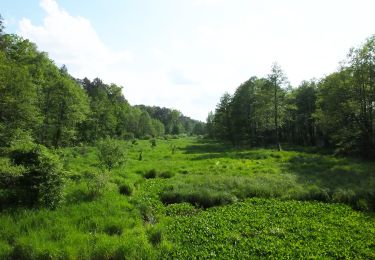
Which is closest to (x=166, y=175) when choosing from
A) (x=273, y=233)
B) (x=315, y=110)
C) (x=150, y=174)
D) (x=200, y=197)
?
(x=150, y=174)

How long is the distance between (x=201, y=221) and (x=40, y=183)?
787 centimetres

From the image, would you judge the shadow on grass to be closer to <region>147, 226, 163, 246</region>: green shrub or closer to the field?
the field

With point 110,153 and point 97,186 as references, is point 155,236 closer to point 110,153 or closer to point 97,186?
point 97,186

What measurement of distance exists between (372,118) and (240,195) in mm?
28482

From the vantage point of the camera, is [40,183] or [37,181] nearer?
[40,183]

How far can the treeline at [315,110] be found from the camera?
129ft

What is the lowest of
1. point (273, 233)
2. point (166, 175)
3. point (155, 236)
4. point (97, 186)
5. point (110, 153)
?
point (273, 233)

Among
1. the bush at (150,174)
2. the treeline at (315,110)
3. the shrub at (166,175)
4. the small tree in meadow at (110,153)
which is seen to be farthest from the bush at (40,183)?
the treeline at (315,110)

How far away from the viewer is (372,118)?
129 ft

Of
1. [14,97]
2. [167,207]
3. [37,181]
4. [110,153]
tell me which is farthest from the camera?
[14,97]

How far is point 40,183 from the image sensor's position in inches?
596

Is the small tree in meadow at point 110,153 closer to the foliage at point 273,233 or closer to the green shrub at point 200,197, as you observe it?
the green shrub at point 200,197

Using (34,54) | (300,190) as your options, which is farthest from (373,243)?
(34,54)

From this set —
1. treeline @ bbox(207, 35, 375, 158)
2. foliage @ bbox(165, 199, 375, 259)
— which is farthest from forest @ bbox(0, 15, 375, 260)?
treeline @ bbox(207, 35, 375, 158)
